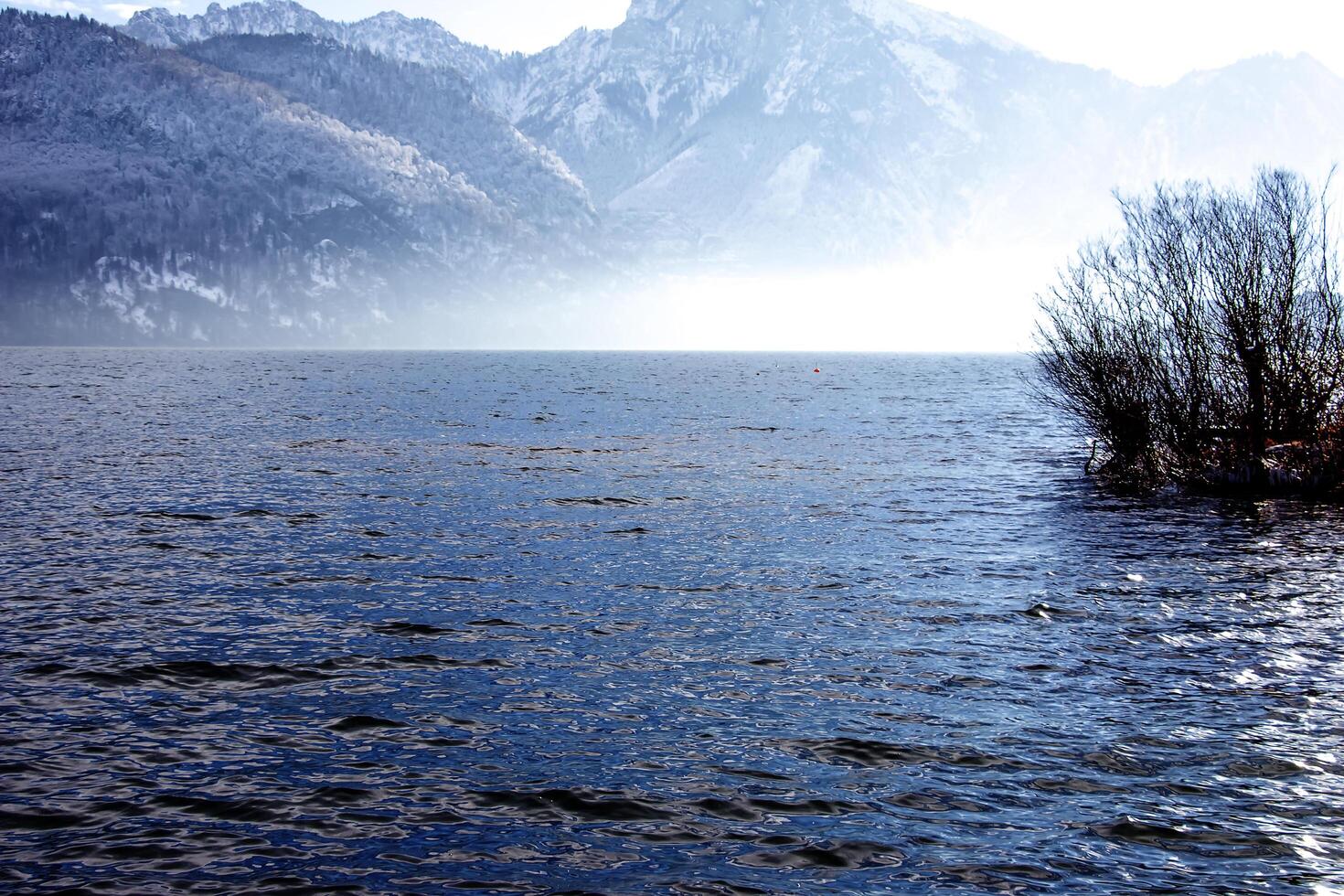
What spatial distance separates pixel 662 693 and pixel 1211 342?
29.5 metres

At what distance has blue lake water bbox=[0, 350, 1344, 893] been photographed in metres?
10.9

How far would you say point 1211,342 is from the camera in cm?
3744

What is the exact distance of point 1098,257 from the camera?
133ft

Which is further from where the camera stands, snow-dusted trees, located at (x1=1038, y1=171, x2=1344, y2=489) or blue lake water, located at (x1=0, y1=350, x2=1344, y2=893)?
snow-dusted trees, located at (x1=1038, y1=171, x2=1344, y2=489)

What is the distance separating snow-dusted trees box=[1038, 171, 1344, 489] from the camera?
116ft

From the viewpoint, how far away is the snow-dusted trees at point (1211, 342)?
35.2 meters

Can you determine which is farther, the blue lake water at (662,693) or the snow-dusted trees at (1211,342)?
the snow-dusted trees at (1211,342)

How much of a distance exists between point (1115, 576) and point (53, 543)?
1039 inches

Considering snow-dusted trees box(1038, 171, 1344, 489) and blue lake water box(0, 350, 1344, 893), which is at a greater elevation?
snow-dusted trees box(1038, 171, 1344, 489)

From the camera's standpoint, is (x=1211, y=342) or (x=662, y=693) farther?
(x=1211, y=342)

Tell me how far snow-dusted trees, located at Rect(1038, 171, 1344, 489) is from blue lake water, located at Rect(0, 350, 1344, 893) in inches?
118

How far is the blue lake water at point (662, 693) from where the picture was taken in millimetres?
10898

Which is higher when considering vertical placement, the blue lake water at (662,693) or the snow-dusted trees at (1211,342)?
the snow-dusted trees at (1211,342)

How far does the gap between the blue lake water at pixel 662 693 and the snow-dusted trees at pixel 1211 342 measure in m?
3.00
